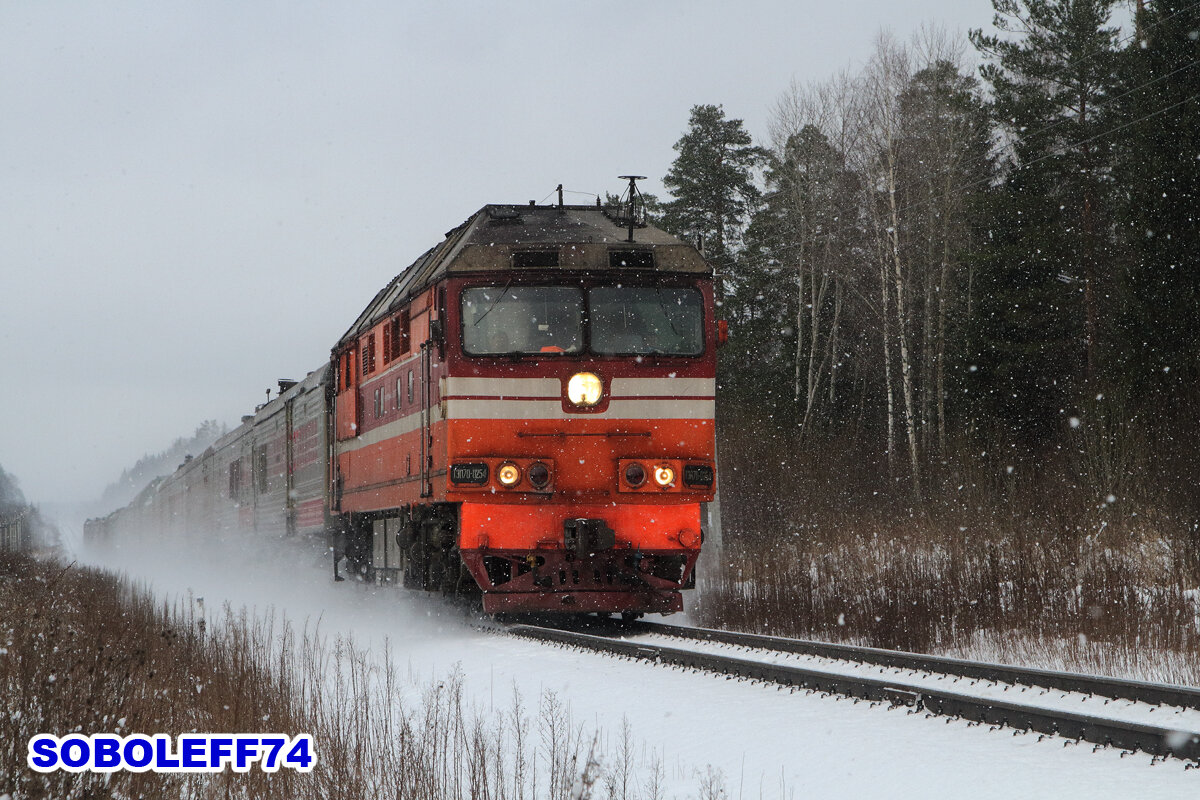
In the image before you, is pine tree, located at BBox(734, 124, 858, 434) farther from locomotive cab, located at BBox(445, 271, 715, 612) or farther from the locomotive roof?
locomotive cab, located at BBox(445, 271, 715, 612)

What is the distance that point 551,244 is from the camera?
1179 cm

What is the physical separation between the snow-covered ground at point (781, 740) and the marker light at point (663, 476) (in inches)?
72.1

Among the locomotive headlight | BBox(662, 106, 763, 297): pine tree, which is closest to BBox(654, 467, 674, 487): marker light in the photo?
the locomotive headlight

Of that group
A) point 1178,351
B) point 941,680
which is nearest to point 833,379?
point 1178,351

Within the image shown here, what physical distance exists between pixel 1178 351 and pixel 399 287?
14639 millimetres

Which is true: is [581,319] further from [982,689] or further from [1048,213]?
[1048,213]

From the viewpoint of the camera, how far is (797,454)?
2183 cm

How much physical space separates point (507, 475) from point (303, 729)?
4761 millimetres

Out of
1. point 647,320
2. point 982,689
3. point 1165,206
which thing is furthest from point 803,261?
point 982,689

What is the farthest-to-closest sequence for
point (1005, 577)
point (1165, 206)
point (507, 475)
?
point (1165, 206) < point (507, 475) < point (1005, 577)

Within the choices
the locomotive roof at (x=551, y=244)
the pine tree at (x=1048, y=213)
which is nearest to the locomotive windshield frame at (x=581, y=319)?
the locomotive roof at (x=551, y=244)

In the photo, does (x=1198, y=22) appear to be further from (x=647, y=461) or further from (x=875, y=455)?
(x=647, y=461)

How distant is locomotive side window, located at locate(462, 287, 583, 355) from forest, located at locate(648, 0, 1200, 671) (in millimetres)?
1578

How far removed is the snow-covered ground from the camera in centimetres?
530
